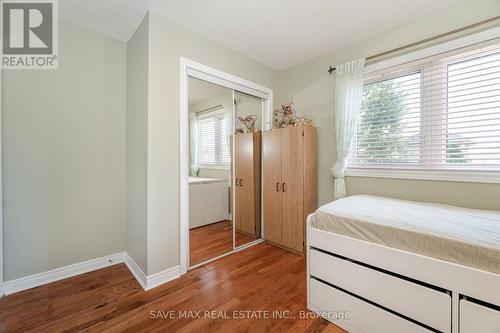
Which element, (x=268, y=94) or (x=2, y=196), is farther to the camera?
(x=268, y=94)

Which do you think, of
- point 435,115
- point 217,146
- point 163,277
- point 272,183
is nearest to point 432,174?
point 435,115

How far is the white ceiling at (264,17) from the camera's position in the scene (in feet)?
6.06

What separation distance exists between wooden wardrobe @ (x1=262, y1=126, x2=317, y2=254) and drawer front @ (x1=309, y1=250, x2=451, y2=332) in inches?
38.1

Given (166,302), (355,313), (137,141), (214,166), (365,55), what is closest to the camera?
(355,313)

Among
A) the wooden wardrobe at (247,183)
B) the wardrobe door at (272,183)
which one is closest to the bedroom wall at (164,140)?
the wooden wardrobe at (247,183)

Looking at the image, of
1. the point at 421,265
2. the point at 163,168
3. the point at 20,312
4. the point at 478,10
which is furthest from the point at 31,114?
the point at 478,10

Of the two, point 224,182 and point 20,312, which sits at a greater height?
point 224,182

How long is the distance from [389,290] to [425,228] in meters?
0.44

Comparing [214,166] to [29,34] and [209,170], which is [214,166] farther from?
[29,34]

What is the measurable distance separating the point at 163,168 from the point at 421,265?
207 cm

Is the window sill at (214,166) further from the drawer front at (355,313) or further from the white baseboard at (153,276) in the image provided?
the drawer front at (355,313)

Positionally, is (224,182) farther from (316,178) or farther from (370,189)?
(370,189)

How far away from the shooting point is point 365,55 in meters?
2.35

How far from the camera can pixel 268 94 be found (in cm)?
312
